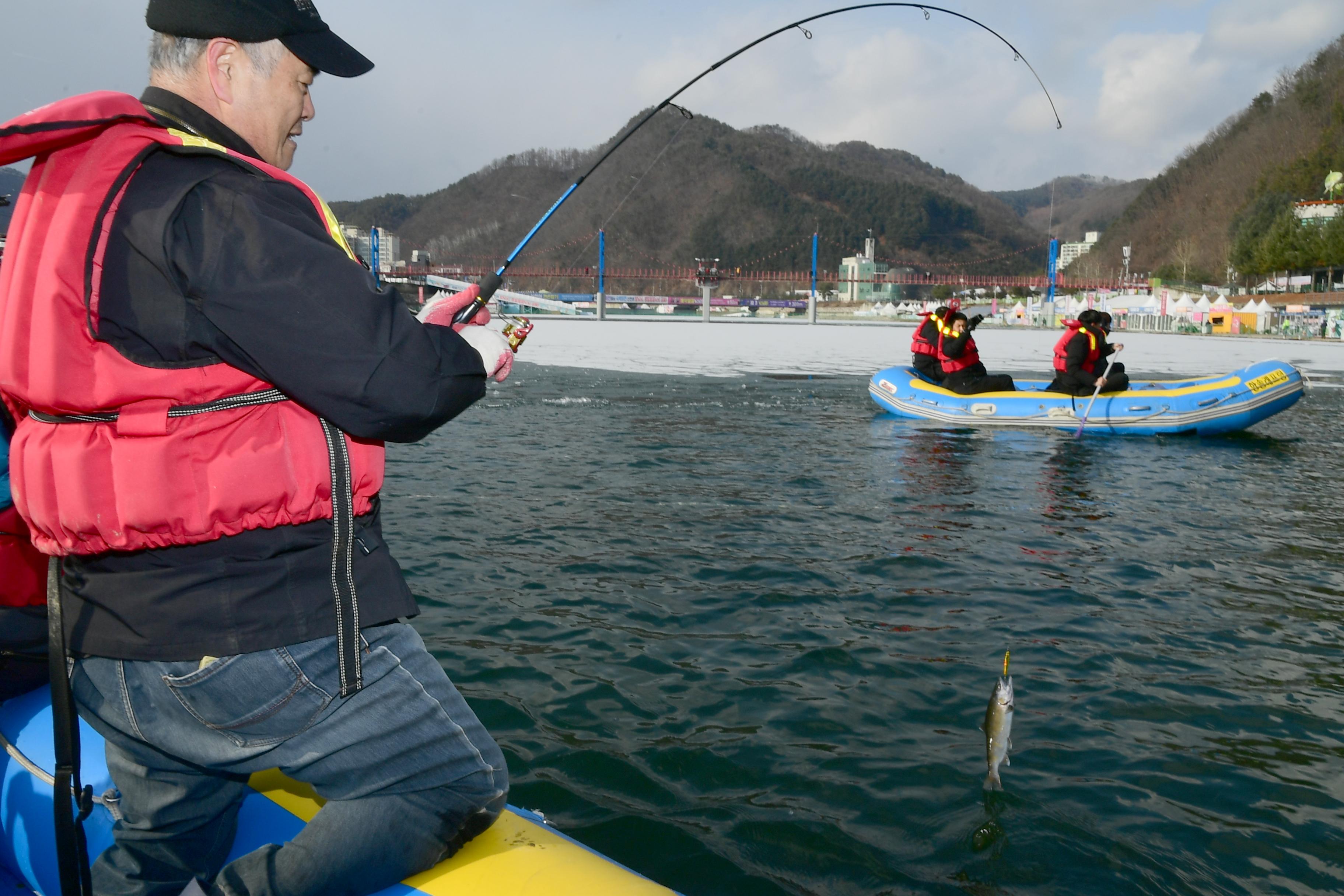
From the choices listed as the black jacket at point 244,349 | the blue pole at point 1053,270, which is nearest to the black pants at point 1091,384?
the black jacket at point 244,349

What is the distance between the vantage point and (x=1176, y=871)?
10.6ft

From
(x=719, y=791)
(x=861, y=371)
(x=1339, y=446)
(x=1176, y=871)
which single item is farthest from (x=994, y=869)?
(x=861, y=371)

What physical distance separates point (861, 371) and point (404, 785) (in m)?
21.2

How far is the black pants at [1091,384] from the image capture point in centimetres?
1288

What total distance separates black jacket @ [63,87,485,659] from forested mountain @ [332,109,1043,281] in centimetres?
13896

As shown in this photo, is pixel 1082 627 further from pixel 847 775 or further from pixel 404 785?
pixel 404 785

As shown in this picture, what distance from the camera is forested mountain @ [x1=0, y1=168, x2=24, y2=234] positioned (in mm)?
1686

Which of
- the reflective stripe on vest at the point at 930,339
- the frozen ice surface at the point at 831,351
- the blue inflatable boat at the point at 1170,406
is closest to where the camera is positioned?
the blue inflatable boat at the point at 1170,406

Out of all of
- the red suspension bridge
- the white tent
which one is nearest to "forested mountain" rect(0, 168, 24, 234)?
the red suspension bridge

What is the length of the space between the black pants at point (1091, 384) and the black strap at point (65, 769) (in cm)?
1292

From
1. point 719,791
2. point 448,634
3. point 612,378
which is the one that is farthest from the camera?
point 612,378

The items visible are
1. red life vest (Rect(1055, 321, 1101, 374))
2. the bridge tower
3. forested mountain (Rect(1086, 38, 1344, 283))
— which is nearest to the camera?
red life vest (Rect(1055, 321, 1101, 374))

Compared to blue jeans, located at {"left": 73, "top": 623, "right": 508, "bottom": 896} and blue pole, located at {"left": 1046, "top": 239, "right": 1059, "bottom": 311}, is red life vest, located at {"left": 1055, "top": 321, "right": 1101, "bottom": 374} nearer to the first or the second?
Result: blue jeans, located at {"left": 73, "top": 623, "right": 508, "bottom": 896}

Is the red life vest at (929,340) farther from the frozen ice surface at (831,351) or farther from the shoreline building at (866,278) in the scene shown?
the shoreline building at (866,278)
